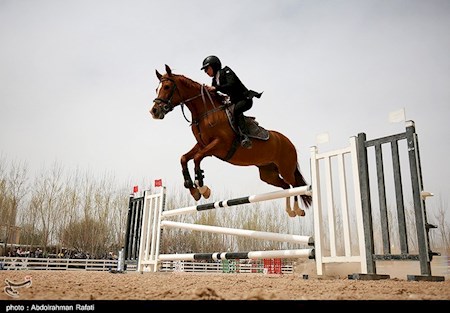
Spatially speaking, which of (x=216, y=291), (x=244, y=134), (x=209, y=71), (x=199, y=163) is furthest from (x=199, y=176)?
(x=216, y=291)

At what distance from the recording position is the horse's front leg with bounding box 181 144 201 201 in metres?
3.30

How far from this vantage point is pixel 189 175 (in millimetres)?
3328

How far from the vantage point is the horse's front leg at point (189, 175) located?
10.8 ft

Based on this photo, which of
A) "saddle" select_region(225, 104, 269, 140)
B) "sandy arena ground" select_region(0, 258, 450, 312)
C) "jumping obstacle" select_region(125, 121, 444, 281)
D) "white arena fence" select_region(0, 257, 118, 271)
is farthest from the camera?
"white arena fence" select_region(0, 257, 118, 271)

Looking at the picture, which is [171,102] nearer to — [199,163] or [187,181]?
[199,163]

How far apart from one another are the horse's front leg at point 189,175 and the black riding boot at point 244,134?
465 millimetres

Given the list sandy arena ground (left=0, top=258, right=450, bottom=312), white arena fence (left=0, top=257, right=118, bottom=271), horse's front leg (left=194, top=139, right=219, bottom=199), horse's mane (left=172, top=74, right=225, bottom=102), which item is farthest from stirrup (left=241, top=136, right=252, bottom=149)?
white arena fence (left=0, top=257, right=118, bottom=271)

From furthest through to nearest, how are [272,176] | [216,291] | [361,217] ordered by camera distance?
1. [272,176]
2. [361,217]
3. [216,291]

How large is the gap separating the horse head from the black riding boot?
0.63 m

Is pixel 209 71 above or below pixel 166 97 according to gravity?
above

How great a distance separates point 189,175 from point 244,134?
0.67m

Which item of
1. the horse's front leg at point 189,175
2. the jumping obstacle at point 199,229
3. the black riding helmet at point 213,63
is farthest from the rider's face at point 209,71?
the jumping obstacle at point 199,229

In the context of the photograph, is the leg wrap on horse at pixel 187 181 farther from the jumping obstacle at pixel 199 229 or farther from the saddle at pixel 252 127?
the saddle at pixel 252 127

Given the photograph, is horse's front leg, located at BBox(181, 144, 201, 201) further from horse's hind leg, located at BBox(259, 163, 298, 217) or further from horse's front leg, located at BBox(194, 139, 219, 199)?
horse's hind leg, located at BBox(259, 163, 298, 217)
